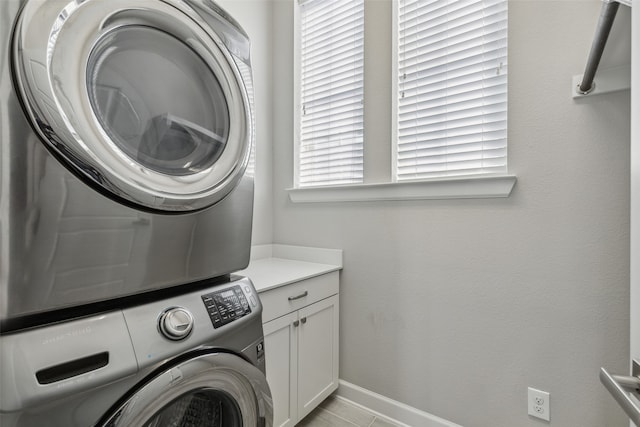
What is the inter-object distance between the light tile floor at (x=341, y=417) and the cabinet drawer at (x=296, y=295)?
63 centimetres

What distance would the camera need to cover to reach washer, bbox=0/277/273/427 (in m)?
0.54

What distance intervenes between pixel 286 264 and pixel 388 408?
0.96 meters

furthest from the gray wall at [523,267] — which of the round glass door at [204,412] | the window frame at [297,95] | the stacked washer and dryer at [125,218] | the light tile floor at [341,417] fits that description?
the round glass door at [204,412]

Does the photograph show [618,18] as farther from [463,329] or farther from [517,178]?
[463,329]

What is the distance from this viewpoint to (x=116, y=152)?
0.67 metres

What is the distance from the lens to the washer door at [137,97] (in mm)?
579

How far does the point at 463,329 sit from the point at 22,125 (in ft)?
5.45

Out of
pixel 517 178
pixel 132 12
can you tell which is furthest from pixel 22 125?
pixel 517 178

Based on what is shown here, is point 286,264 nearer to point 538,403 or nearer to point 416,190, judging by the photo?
point 416,190

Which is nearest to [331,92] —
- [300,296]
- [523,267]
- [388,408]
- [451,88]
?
[451,88]

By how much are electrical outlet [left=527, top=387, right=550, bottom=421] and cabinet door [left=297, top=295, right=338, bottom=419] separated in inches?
36.8

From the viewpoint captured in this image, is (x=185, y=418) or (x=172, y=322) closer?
(x=172, y=322)

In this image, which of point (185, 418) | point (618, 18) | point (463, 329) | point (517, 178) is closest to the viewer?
point (185, 418)

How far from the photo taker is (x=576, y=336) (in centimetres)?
120
